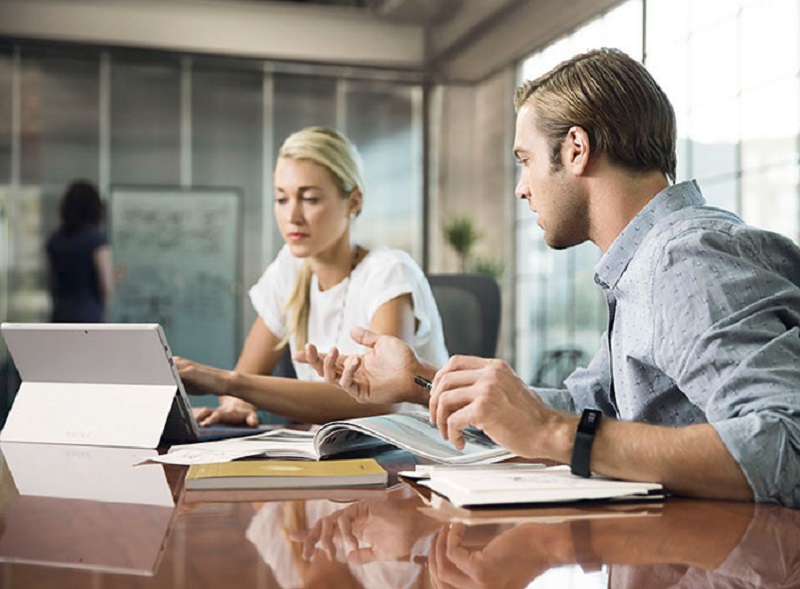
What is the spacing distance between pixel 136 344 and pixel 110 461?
201 millimetres

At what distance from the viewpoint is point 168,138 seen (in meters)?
7.79

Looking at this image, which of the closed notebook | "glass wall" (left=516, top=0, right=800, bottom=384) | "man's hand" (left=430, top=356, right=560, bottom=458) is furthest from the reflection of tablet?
"glass wall" (left=516, top=0, right=800, bottom=384)

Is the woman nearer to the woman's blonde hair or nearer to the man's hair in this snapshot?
the woman's blonde hair

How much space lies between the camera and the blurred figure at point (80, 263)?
20.6ft

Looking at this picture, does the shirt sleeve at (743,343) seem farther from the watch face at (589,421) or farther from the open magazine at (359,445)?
the open magazine at (359,445)

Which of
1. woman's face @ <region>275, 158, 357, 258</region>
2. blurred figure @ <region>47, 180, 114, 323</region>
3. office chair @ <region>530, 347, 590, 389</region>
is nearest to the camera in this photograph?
woman's face @ <region>275, 158, 357, 258</region>

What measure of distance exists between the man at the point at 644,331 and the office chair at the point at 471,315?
1.02m

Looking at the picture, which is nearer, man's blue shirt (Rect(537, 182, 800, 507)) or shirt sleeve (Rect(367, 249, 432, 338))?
man's blue shirt (Rect(537, 182, 800, 507))

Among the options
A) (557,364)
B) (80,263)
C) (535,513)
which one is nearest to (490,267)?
(557,364)

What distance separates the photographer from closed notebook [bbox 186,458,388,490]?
1.05 meters

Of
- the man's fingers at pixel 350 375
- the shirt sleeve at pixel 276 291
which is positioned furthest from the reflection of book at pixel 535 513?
the shirt sleeve at pixel 276 291

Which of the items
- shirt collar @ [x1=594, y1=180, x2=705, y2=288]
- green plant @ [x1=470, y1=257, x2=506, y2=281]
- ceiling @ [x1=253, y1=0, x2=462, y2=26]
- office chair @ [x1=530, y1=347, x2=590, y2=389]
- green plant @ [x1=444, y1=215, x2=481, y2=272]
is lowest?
office chair @ [x1=530, y1=347, x2=590, y2=389]

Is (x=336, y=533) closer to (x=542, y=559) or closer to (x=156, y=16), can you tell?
(x=542, y=559)

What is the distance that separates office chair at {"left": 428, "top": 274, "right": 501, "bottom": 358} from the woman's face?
1.19ft
